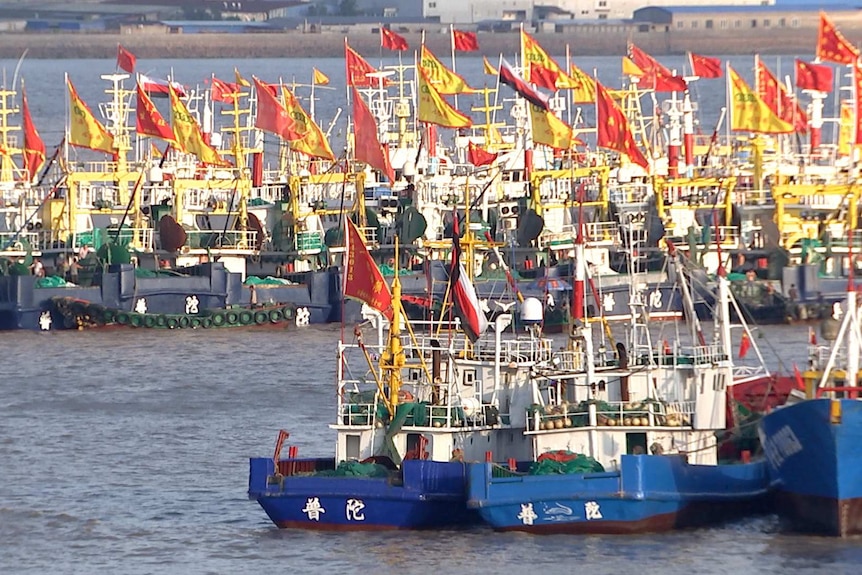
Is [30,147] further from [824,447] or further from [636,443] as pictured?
[824,447]

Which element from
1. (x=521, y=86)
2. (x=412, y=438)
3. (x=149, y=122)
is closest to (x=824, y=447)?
(x=412, y=438)

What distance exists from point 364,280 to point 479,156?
37.0 m

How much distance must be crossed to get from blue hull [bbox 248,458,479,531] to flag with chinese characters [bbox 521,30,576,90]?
38.4 meters

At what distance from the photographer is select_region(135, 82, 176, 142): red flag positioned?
71188 millimetres

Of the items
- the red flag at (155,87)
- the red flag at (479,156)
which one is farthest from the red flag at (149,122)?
the red flag at (479,156)

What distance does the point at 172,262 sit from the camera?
7138 centimetres

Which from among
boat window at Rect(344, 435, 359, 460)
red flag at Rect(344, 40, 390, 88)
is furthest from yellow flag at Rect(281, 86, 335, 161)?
boat window at Rect(344, 435, 359, 460)

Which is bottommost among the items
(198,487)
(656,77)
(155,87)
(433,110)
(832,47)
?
(198,487)

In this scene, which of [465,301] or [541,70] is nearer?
[465,301]

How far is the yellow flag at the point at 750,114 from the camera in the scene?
2938 inches

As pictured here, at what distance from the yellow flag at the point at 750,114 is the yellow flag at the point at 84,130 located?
738 inches

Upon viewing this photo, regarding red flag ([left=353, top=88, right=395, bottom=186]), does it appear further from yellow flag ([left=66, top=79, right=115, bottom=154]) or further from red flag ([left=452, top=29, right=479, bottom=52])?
red flag ([left=452, top=29, right=479, bottom=52])

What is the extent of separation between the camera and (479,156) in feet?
255

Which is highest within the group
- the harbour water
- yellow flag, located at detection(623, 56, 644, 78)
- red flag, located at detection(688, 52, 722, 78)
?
red flag, located at detection(688, 52, 722, 78)
